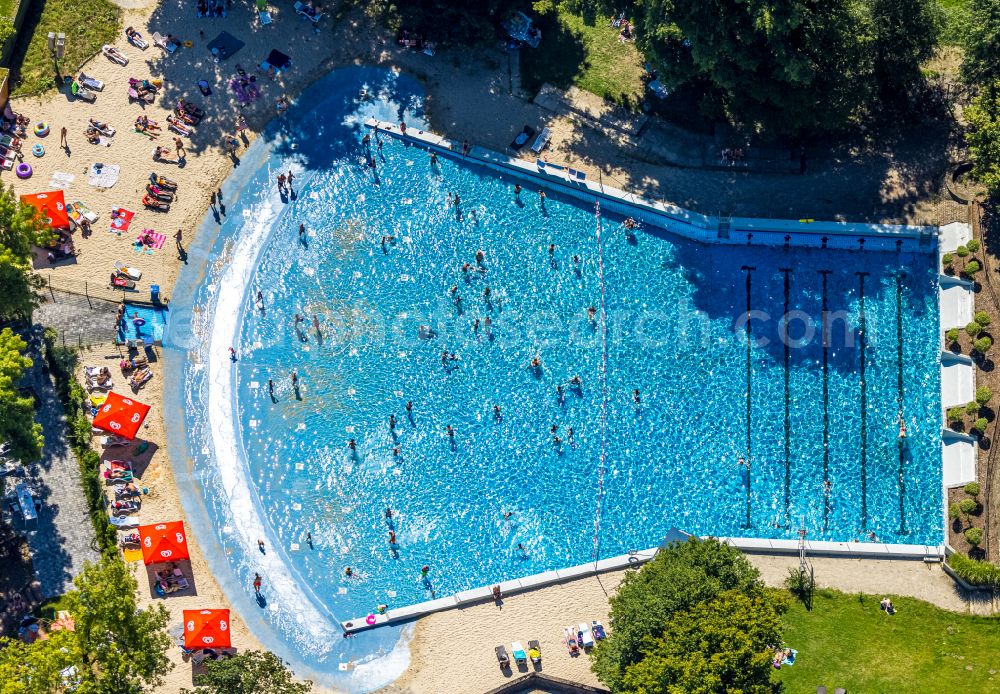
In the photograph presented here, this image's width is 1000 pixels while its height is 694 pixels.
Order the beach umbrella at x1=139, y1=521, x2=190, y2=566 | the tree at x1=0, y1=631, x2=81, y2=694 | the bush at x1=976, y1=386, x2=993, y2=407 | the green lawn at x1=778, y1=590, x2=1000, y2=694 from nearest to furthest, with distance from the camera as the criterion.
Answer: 1. the tree at x1=0, y1=631, x2=81, y2=694
2. the green lawn at x1=778, y1=590, x2=1000, y2=694
3. the beach umbrella at x1=139, y1=521, x2=190, y2=566
4. the bush at x1=976, y1=386, x2=993, y2=407

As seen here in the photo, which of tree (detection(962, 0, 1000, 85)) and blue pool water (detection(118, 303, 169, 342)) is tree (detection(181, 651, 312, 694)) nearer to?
blue pool water (detection(118, 303, 169, 342))

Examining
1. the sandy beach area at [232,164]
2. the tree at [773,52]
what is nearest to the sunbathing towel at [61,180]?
the sandy beach area at [232,164]

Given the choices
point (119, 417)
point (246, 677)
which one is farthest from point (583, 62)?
point (246, 677)

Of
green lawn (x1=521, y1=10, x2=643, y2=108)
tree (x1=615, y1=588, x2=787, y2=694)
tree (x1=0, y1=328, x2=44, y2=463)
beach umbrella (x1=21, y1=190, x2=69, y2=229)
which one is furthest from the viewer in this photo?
green lawn (x1=521, y1=10, x2=643, y2=108)

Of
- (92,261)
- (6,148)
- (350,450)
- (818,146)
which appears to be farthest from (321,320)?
(818,146)

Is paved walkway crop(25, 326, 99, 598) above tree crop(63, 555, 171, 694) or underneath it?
above

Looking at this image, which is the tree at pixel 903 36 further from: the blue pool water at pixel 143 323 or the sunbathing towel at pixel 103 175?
the sunbathing towel at pixel 103 175

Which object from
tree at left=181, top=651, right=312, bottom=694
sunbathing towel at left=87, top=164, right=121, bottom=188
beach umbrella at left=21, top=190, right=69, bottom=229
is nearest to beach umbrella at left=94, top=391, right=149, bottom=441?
beach umbrella at left=21, top=190, right=69, bottom=229
